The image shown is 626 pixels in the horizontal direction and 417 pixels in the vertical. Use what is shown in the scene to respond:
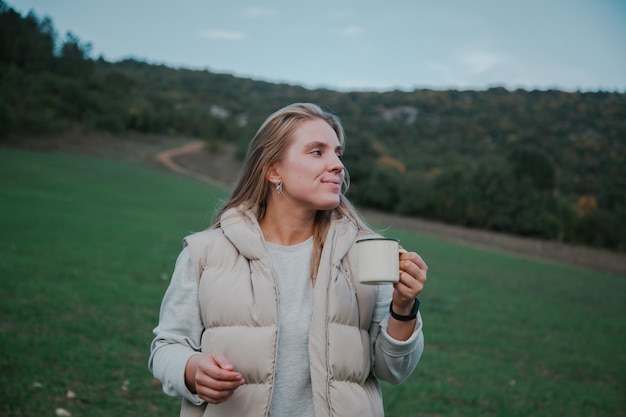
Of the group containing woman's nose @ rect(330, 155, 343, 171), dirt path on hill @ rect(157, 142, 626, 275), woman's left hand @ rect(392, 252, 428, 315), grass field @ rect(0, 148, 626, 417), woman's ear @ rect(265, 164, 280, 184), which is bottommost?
dirt path on hill @ rect(157, 142, 626, 275)

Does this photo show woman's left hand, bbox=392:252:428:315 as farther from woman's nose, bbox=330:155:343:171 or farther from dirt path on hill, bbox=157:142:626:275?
dirt path on hill, bbox=157:142:626:275

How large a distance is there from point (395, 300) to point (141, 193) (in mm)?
24966

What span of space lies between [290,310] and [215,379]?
16.9 inches

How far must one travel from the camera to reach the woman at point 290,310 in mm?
1939

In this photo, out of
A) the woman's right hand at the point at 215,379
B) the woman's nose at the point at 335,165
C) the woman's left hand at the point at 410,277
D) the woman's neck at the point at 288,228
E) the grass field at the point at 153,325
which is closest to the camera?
the woman's right hand at the point at 215,379

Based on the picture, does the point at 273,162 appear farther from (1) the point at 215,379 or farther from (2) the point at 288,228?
(1) the point at 215,379

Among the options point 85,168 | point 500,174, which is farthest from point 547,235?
point 85,168

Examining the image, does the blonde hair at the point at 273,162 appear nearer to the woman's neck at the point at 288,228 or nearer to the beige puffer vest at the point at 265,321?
the woman's neck at the point at 288,228

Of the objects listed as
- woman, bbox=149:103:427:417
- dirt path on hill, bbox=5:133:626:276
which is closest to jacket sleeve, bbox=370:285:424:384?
woman, bbox=149:103:427:417

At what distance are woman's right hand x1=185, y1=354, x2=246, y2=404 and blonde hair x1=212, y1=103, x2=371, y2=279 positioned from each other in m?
0.58

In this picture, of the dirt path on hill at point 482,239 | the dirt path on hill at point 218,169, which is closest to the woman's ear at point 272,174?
the dirt path on hill at point 218,169

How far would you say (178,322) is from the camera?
2.05 metres

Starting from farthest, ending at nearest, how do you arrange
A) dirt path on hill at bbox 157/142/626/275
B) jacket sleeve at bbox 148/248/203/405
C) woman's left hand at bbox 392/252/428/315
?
dirt path on hill at bbox 157/142/626/275, jacket sleeve at bbox 148/248/203/405, woman's left hand at bbox 392/252/428/315

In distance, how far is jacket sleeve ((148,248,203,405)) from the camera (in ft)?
6.57
